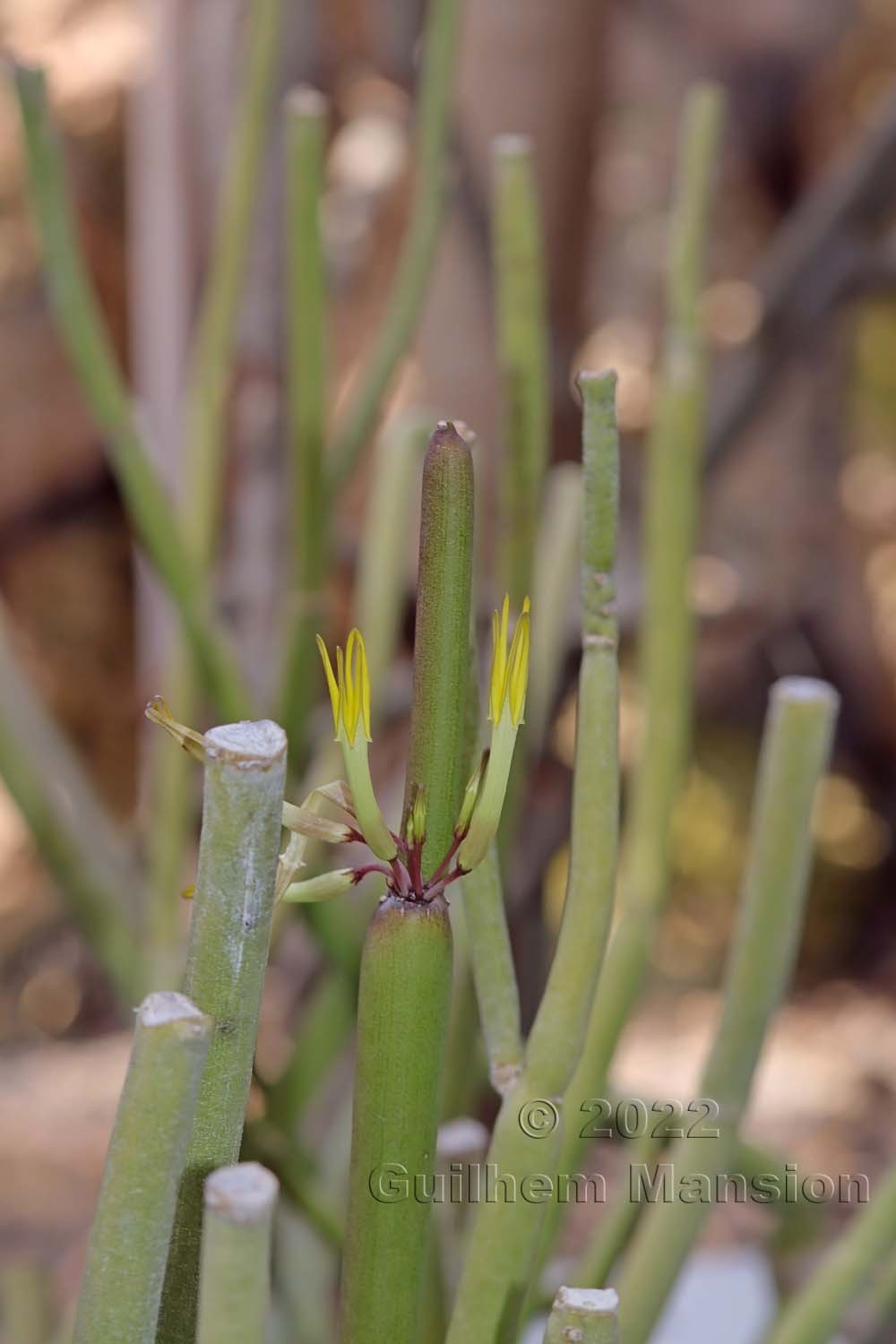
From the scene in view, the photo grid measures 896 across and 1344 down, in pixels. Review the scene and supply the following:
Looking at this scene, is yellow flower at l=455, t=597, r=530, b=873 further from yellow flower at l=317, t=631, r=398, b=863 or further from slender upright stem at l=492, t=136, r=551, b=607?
slender upright stem at l=492, t=136, r=551, b=607

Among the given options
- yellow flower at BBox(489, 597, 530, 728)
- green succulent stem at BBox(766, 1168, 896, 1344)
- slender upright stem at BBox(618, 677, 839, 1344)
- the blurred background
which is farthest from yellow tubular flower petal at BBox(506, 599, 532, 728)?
the blurred background

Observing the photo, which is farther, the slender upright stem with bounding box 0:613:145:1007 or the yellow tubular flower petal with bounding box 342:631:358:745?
the slender upright stem with bounding box 0:613:145:1007

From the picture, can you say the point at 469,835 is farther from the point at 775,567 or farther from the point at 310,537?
the point at 775,567

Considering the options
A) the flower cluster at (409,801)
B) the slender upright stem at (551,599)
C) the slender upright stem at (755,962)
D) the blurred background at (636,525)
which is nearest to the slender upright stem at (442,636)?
the flower cluster at (409,801)

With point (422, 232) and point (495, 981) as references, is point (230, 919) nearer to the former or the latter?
point (495, 981)

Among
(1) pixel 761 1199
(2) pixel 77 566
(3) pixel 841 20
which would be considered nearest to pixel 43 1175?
(2) pixel 77 566

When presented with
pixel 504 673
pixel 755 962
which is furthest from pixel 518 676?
pixel 755 962

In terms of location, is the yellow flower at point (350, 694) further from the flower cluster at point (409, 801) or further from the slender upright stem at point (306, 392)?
the slender upright stem at point (306, 392)
